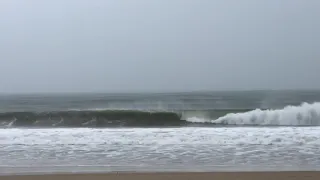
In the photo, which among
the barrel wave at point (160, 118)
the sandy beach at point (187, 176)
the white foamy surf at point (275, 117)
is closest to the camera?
the sandy beach at point (187, 176)

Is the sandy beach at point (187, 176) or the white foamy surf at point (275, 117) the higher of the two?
the white foamy surf at point (275, 117)

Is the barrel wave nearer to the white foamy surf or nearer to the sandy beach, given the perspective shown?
the white foamy surf

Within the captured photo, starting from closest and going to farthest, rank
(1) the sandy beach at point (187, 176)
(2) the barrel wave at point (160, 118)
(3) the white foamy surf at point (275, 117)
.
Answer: (1) the sandy beach at point (187, 176)
(2) the barrel wave at point (160, 118)
(3) the white foamy surf at point (275, 117)

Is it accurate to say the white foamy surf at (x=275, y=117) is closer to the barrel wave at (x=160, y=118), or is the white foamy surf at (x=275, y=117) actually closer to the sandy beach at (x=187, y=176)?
the barrel wave at (x=160, y=118)

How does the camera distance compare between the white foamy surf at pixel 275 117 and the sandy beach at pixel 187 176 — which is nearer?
the sandy beach at pixel 187 176

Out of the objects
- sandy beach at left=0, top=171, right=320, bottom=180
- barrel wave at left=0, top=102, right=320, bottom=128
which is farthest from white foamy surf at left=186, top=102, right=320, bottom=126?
sandy beach at left=0, top=171, right=320, bottom=180

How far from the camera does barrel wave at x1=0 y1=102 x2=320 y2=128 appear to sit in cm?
1547

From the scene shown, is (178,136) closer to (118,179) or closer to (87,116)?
(118,179)

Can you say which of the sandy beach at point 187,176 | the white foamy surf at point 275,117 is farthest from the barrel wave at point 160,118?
the sandy beach at point 187,176

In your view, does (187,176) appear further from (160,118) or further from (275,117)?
(275,117)

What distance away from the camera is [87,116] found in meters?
16.2

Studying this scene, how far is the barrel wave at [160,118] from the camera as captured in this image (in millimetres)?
15469

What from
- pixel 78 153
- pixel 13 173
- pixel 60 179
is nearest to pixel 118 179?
pixel 60 179

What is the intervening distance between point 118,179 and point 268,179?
1786 mm
